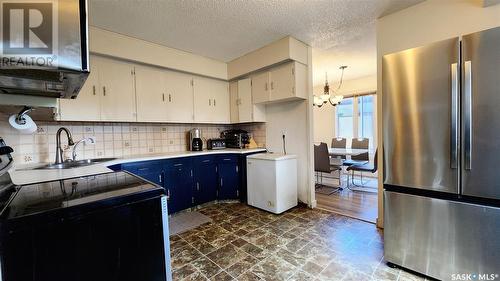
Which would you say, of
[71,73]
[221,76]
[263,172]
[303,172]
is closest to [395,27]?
[303,172]

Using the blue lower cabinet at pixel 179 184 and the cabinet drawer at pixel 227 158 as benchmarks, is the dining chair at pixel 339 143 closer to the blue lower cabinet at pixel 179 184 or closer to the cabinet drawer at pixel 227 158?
the cabinet drawer at pixel 227 158

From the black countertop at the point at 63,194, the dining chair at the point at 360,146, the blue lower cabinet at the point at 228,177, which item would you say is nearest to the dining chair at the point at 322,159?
the dining chair at the point at 360,146

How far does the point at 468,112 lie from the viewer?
1.39 metres

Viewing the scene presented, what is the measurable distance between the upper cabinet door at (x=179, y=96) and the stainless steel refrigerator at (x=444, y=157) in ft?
8.70

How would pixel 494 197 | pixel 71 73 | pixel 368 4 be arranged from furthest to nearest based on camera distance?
1. pixel 368 4
2. pixel 494 197
3. pixel 71 73

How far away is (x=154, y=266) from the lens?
3.15ft

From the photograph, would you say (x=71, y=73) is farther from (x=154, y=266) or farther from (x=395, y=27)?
(x=395, y=27)

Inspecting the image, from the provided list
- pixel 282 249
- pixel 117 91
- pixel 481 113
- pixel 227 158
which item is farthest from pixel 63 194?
pixel 227 158

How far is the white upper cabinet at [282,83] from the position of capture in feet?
9.80

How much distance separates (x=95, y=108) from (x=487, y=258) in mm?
3760

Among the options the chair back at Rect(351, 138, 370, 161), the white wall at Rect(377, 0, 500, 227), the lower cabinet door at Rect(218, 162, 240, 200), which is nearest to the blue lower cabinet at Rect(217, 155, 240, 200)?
the lower cabinet door at Rect(218, 162, 240, 200)

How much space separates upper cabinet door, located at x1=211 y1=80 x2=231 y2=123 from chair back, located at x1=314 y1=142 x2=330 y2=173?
1755mm

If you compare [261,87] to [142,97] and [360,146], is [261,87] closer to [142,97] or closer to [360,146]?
[142,97]
